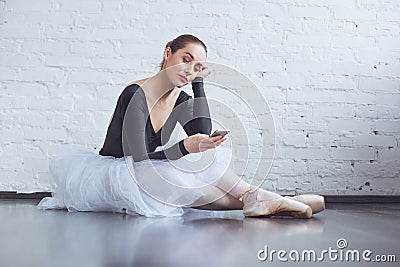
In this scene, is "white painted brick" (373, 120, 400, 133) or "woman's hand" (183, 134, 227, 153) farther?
"white painted brick" (373, 120, 400, 133)

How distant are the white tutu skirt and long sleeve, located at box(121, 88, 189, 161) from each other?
25mm

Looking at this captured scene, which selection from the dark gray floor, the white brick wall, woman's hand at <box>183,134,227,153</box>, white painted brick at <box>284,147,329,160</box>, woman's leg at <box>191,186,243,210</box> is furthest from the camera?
white painted brick at <box>284,147,329,160</box>

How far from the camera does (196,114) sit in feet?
7.25

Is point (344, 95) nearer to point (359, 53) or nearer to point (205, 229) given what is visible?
point (359, 53)

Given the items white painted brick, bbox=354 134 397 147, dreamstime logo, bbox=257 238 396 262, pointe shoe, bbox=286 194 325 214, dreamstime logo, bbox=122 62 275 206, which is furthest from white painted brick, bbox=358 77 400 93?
dreamstime logo, bbox=257 238 396 262

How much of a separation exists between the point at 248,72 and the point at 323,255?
1.71 m

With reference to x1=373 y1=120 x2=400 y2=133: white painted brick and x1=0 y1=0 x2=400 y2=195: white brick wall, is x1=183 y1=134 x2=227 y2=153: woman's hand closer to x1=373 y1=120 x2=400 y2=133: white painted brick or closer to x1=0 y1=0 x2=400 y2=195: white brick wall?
x1=0 y1=0 x2=400 y2=195: white brick wall

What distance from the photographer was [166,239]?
142cm

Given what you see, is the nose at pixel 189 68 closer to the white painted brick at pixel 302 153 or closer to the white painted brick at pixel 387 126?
the white painted brick at pixel 302 153

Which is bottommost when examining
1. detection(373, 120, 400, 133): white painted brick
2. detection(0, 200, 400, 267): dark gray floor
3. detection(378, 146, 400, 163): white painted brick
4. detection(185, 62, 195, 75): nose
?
detection(0, 200, 400, 267): dark gray floor

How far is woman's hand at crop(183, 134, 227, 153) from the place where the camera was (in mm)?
1861

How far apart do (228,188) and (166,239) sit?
571 mm

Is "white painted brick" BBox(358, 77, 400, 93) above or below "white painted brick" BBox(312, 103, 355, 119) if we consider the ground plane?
above

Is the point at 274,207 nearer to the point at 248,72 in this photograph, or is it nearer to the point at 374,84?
the point at 248,72
